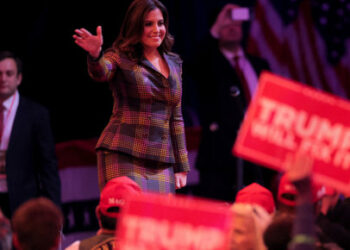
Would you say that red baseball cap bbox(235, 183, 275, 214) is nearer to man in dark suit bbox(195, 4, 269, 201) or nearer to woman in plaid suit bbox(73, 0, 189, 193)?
woman in plaid suit bbox(73, 0, 189, 193)

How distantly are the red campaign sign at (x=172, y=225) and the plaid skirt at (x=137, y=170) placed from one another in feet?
5.55

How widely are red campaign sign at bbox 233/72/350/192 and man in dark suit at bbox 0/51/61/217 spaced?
2.88 metres

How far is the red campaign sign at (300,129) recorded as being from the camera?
211 centimetres

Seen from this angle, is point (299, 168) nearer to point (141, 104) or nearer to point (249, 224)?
point (249, 224)

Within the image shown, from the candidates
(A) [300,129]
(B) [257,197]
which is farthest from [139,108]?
(A) [300,129]

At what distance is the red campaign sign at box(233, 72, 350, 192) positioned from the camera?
2111 mm

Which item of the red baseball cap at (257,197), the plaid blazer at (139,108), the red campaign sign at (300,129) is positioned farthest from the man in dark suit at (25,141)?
the red campaign sign at (300,129)

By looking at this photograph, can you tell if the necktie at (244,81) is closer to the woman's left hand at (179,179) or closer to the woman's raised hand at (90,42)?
the woman's left hand at (179,179)

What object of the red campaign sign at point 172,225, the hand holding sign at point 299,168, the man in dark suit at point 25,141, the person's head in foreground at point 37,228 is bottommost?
the man in dark suit at point 25,141

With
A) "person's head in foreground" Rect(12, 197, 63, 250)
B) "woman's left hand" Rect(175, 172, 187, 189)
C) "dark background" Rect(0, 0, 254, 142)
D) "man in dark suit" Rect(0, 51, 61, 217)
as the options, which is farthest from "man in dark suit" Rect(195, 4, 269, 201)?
"person's head in foreground" Rect(12, 197, 63, 250)

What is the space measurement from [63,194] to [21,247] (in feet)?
11.6

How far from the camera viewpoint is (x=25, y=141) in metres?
4.84

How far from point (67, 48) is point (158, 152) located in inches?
95.7

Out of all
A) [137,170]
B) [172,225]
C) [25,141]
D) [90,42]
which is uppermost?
[90,42]
